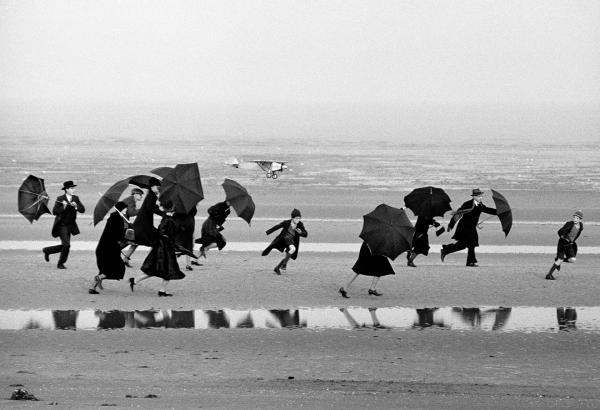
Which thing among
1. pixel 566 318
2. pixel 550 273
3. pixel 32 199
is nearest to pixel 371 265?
pixel 566 318

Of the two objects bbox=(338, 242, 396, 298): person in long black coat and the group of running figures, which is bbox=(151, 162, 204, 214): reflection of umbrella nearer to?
the group of running figures

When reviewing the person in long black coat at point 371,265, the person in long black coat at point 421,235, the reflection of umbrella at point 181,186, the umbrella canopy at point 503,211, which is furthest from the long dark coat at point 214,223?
the umbrella canopy at point 503,211

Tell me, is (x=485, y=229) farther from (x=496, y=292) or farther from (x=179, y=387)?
(x=179, y=387)

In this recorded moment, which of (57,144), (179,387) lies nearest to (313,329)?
(179,387)

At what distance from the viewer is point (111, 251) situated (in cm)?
1694

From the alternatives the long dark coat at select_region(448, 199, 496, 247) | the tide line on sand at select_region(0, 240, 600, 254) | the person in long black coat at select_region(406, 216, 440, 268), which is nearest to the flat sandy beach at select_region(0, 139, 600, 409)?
the tide line on sand at select_region(0, 240, 600, 254)

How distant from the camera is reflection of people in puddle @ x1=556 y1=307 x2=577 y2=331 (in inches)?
596

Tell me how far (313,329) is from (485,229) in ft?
46.5

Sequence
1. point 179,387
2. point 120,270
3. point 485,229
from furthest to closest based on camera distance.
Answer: point 485,229 < point 120,270 < point 179,387

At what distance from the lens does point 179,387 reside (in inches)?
454

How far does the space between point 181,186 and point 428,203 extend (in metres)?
4.81

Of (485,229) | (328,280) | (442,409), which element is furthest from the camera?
(485,229)

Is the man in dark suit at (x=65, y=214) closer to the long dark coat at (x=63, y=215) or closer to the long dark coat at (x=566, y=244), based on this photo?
the long dark coat at (x=63, y=215)

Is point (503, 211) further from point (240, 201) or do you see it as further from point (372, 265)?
point (240, 201)
